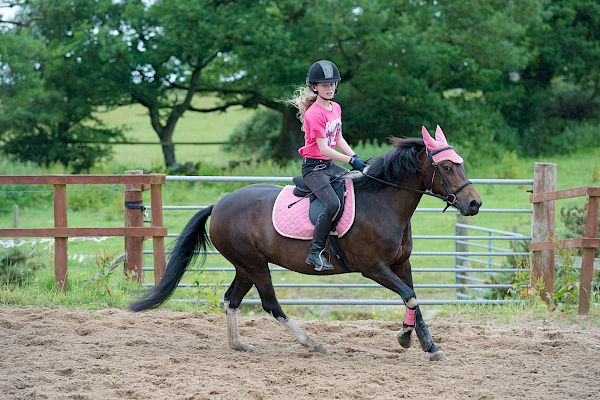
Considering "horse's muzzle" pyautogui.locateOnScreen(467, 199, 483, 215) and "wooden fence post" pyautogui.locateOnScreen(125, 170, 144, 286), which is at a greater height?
"horse's muzzle" pyautogui.locateOnScreen(467, 199, 483, 215)

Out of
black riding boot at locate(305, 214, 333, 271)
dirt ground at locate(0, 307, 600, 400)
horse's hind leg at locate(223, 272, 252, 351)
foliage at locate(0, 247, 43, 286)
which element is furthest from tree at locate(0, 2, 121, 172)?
black riding boot at locate(305, 214, 333, 271)

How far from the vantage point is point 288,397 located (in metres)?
5.51

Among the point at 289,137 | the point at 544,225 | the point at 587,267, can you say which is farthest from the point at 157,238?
the point at 289,137

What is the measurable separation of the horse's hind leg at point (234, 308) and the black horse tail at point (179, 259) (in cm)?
52

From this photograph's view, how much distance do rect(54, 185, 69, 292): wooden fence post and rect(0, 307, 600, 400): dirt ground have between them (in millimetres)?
766

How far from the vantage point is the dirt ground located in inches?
222

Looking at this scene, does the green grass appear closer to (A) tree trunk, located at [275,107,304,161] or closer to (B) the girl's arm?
(A) tree trunk, located at [275,107,304,161]

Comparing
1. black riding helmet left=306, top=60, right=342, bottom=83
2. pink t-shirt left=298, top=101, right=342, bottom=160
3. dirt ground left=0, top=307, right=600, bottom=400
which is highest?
black riding helmet left=306, top=60, right=342, bottom=83

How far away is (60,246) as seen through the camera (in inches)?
357

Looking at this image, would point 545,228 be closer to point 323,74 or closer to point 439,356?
point 439,356

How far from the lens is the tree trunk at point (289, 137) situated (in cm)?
2483

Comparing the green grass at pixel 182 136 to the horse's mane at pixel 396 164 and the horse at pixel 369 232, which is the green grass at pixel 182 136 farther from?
the horse's mane at pixel 396 164

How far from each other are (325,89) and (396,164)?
0.82 meters

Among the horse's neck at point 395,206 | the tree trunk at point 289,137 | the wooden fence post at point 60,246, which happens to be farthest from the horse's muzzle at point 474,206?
the tree trunk at point 289,137
